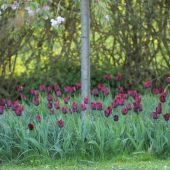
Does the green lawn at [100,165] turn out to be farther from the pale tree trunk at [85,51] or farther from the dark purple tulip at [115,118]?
the pale tree trunk at [85,51]

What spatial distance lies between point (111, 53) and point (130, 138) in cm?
376

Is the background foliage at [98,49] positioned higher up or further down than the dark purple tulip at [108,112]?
higher up

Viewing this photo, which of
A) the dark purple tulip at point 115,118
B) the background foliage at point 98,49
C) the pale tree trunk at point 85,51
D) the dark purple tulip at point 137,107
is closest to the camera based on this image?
the dark purple tulip at point 115,118

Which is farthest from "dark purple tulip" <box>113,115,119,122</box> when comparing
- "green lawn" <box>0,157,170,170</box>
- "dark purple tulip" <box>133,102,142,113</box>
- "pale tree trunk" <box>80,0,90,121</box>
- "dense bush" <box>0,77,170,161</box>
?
"pale tree trunk" <box>80,0,90,121</box>

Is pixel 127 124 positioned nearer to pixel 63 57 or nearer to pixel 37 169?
pixel 37 169

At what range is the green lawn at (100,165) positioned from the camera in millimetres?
5289

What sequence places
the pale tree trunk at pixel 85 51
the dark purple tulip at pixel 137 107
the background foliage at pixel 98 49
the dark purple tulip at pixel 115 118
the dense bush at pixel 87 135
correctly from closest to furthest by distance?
the dense bush at pixel 87 135 < the dark purple tulip at pixel 115 118 < the dark purple tulip at pixel 137 107 < the pale tree trunk at pixel 85 51 < the background foliage at pixel 98 49

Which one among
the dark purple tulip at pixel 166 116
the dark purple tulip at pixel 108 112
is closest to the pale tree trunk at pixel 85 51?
the dark purple tulip at pixel 108 112

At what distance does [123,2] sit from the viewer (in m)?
8.75

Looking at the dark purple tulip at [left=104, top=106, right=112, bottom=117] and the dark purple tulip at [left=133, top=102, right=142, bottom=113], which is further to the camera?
the dark purple tulip at [left=133, top=102, right=142, bottom=113]

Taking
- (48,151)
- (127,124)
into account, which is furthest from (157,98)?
(48,151)

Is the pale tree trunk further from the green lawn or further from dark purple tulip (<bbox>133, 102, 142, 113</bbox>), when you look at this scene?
the green lawn

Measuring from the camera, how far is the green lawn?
5.29 meters

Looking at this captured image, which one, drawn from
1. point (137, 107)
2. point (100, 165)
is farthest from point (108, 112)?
point (100, 165)
